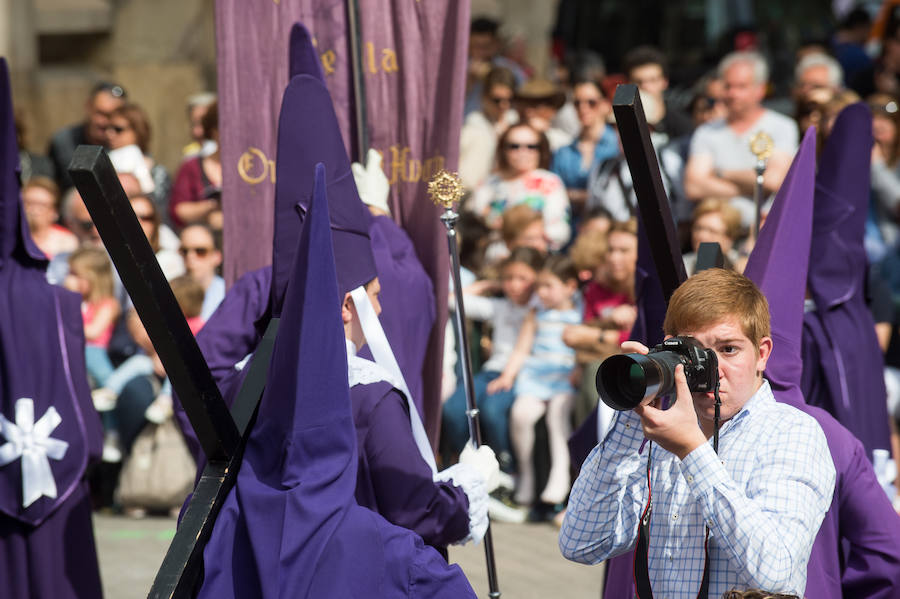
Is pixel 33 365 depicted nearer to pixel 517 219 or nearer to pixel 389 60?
pixel 389 60

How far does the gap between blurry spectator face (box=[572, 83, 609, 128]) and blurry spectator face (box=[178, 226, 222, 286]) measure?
2.60 m

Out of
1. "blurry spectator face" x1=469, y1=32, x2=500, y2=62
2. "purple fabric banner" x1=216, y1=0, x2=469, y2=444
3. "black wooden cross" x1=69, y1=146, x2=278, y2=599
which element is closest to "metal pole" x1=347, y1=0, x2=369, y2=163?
"purple fabric banner" x1=216, y1=0, x2=469, y2=444

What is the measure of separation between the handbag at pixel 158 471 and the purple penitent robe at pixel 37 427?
2.39m

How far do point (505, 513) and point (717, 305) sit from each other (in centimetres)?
443

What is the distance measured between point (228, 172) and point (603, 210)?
3349mm

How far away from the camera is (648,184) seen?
3.14 m

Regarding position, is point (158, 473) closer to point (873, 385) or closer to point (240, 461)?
point (873, 385)

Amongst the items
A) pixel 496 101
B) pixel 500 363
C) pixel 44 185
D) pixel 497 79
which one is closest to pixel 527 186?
pixel 500 363

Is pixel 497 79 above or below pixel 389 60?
below

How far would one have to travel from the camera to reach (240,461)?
306 cm

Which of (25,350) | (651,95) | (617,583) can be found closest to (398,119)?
(25,350)

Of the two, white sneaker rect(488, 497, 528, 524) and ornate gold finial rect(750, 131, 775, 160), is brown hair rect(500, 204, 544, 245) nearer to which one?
white sneaker rect(488, 497, 528, 524)

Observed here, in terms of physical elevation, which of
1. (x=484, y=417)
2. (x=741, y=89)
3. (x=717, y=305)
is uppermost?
(x=741, y=89)

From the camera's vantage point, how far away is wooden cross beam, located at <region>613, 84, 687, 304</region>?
300 cm
